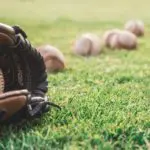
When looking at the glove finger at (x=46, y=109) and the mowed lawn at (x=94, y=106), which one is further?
the glove finger at (x=46, y=109)

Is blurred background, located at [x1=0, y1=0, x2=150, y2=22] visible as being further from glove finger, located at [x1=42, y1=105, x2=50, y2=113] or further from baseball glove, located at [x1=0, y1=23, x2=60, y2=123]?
glove finger, located at [x1=42, y1=105, x2=50, y2=113]

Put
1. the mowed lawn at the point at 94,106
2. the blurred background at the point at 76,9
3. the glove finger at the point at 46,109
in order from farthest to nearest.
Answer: the blurred background at the point at 76,9
the glove finger at the point at 46,109
the mowed lawn at the point at 94,106

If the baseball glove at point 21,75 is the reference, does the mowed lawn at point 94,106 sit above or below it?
below

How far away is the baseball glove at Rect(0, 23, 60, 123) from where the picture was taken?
2.71m

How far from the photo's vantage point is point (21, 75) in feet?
10.0

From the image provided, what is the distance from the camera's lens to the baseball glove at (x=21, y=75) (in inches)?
107

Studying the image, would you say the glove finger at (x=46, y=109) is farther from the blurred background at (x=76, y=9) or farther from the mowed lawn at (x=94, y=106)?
the blurred background at (x=76, y=9)

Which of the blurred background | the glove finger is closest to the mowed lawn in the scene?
the glove finger

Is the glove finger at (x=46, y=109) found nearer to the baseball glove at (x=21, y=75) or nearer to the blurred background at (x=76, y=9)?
the baseball glove at (x=21, y=75)

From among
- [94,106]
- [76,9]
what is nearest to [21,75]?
[94,106]

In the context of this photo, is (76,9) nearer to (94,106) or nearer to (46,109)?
(94,106)

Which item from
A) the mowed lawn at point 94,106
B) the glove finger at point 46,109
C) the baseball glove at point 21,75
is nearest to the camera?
the mowed lawn at point 94,106

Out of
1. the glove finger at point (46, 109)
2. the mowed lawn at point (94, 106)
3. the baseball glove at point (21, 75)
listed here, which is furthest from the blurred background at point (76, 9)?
the glove finger at point (46, 109)

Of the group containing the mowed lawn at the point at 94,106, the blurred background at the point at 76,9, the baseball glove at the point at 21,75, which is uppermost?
the baseball glove at the point at 21,75
